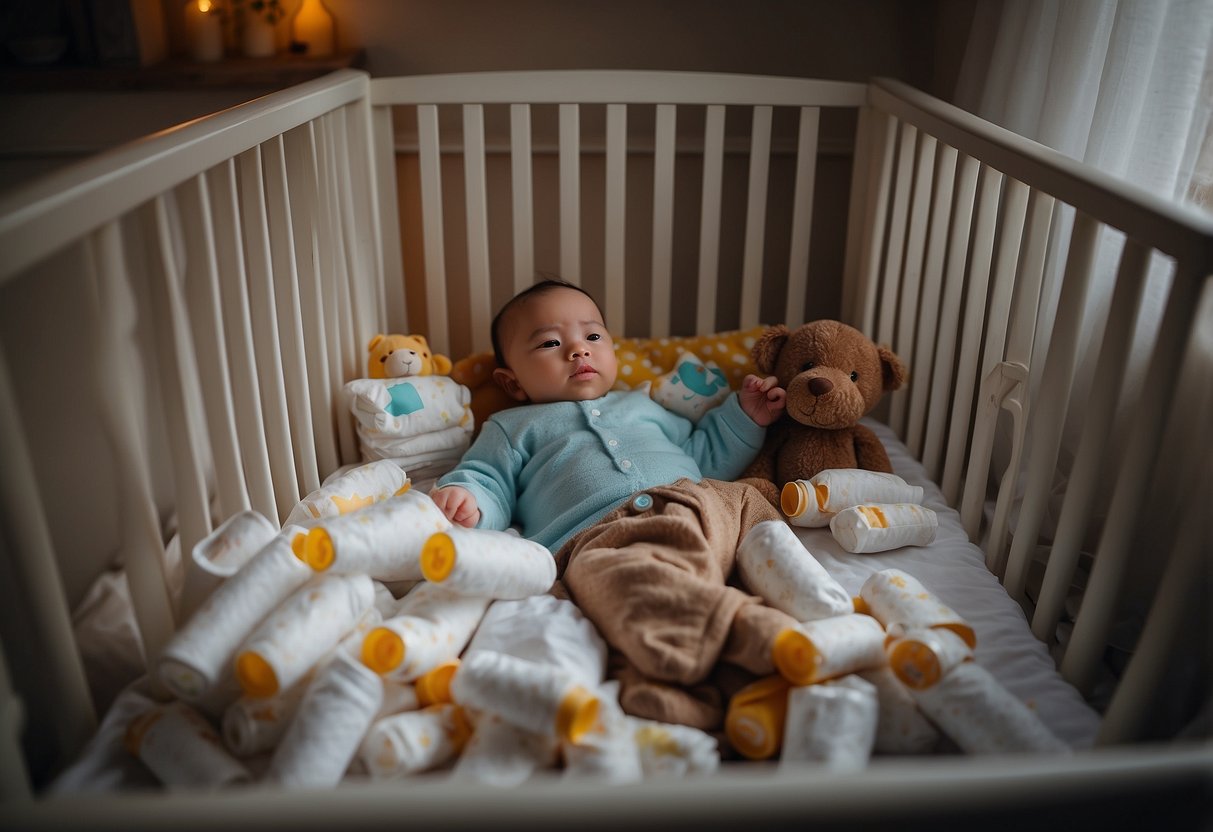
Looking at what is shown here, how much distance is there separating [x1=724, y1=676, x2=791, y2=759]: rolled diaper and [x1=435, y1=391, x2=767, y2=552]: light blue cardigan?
436 mm

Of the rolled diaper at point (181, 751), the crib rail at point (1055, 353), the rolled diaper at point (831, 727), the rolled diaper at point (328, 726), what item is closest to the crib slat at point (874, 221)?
the crib rail at point (1055, 353)

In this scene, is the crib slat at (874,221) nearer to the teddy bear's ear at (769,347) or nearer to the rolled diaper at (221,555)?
the teddy bear's ear at (769,347)

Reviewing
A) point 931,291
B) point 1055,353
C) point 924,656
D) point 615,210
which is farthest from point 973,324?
point 615,210

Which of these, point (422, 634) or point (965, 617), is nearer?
point (422, 634)

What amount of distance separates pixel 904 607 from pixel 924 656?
0.40 feet

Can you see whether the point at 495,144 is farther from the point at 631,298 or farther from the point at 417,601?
the point at 417,601

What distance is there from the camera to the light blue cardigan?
1399 millimetres

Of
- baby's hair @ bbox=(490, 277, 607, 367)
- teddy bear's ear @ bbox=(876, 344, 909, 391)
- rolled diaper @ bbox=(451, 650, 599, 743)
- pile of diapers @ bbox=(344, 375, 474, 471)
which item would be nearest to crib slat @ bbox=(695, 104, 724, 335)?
baby's hair @ bbox=(490, 277, 607, 367)

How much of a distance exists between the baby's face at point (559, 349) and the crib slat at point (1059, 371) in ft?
2.32

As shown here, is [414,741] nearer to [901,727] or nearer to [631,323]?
[901,727]

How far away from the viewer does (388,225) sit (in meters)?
1.91

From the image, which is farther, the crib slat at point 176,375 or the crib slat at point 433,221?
the crib slat at point 433,221

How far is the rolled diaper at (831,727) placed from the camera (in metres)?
0.89

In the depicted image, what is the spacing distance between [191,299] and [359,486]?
38 centimetres
